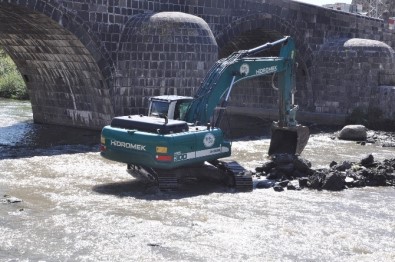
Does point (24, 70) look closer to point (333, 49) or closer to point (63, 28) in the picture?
point (63, 28)

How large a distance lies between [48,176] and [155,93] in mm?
8334

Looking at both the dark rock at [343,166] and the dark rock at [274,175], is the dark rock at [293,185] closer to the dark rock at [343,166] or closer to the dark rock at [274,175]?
the dark rock at [274,175]

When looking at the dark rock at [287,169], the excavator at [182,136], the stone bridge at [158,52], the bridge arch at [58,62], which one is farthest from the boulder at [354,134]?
the dark rock at [287,169]

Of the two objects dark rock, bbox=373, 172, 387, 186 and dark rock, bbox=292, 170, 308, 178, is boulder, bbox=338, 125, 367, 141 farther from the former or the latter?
dark rock, bbox=292, 170, 308, 178

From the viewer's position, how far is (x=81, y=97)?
90.1ft

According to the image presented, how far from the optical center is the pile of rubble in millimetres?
17094

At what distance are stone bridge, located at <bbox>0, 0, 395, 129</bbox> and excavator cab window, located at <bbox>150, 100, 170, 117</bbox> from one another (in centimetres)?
763

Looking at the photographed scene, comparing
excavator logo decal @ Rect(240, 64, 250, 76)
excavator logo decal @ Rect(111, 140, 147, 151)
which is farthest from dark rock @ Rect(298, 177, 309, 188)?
excavator logo decal @ Rect(111, 140, 147, 151)

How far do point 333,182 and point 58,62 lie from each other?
14268 millimetres

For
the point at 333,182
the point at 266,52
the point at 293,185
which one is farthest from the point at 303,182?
the point at 266,52

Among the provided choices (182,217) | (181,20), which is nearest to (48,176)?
(182,217)

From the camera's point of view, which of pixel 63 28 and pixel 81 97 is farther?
pixel 81 97

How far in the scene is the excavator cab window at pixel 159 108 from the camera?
1730 centimetres

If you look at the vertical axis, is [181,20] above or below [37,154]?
above
